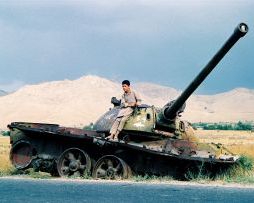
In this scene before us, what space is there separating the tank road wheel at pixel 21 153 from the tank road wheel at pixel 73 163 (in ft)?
3.95

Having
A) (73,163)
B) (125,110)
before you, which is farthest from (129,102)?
(73,163)

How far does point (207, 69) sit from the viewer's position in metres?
20.5

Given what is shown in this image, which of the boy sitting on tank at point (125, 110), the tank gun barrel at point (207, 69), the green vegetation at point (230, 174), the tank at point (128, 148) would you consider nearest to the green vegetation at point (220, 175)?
the green vegetation at point (230, 174)

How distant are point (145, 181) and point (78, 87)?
529 feet

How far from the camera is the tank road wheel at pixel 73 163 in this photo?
22.1 meters

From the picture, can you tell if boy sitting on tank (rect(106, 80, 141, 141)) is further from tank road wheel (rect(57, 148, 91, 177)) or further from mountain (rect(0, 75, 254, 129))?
mountain (rect(0, 75, 254, 129))

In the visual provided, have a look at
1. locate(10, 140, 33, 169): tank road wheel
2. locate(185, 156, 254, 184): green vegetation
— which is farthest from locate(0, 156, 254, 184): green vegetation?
locate(10, 140, 33, 169): tank road wheel

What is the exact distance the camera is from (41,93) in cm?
18188

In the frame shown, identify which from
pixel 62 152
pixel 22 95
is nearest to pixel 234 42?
pixel 62 152

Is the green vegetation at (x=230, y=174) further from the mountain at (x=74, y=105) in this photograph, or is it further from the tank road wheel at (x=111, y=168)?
the mountain at (x=74, y=105)

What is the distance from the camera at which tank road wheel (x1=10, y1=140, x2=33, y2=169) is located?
23.2 metres

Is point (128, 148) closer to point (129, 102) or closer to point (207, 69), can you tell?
point (129, 102)

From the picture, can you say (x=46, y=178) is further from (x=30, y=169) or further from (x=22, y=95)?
(x=22, y=95)

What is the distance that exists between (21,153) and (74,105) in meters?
145
